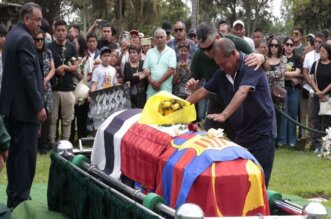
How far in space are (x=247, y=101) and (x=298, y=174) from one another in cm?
345

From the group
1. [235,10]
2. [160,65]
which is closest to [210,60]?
[160,65]

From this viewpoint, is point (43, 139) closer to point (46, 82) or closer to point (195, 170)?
point (46, 82)

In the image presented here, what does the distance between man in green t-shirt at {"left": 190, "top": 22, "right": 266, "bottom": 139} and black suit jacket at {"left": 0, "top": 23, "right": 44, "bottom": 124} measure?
5.09 ft

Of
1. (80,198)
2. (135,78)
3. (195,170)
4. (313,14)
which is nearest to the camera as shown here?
(195,170)

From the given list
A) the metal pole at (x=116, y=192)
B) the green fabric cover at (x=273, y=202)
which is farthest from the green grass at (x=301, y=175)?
the metal pole at (x=116, y=192)

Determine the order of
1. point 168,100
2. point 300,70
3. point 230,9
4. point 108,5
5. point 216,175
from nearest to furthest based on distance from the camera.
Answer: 1. point 216,175
2. point 168,100
3. point 300,70
4. point 108,5
5. point 230,9

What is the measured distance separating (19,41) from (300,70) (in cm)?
591

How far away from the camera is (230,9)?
49.7 metres

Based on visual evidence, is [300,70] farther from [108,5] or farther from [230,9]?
[230,9]

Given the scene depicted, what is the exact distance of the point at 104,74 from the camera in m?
9.90

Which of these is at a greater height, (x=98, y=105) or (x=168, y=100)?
(x=168, y=100)

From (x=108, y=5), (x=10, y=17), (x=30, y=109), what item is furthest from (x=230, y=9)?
(x=30, y=109)

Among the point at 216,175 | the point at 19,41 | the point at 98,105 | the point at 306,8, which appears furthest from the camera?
the point at 306,8

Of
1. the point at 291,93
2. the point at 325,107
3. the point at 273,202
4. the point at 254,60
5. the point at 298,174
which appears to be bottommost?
the point at 298,174
